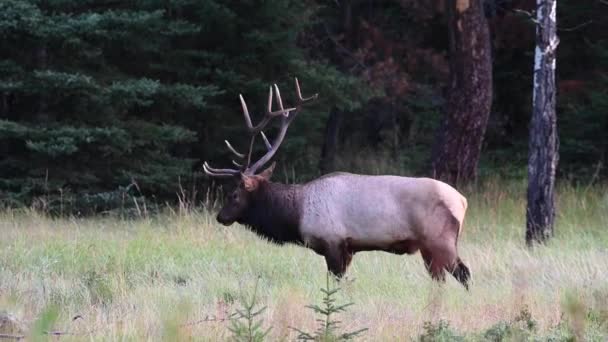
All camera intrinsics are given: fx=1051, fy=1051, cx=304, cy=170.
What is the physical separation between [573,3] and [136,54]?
27.0 ft

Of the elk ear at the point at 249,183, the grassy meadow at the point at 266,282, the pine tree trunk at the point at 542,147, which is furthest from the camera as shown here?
the pine tree trunk at the point at 542,147

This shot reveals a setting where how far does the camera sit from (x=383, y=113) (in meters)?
22.7

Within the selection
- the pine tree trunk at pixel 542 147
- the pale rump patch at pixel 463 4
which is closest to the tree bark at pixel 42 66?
the pale rump patch at pixel 463 4

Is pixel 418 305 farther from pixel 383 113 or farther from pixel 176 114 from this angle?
pixel 383 113

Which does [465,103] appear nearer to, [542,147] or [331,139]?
[542,147]

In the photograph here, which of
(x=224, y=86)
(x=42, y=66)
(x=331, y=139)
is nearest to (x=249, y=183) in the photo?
(x=42, y=66)

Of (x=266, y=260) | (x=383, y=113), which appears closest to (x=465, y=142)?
(x=266, y=260)

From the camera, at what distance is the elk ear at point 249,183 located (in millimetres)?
9827

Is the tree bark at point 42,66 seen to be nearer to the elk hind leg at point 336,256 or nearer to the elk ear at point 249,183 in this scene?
the elk ear at point 249,183

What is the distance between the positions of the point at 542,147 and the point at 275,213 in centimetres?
322

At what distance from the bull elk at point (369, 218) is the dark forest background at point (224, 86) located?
2.92 m

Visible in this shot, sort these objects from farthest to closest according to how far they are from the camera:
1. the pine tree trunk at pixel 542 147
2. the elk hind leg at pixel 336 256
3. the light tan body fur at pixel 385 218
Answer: the pine tree trunk at pixel 542 147 → the elk hind leg at pixel 336 256 → the light tan body fur at pixel 385 218

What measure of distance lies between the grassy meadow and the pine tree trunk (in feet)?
0.80

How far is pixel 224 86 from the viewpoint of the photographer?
635 inches
